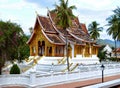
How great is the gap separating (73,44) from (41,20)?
5836mm

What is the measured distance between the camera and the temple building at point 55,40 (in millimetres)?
38750

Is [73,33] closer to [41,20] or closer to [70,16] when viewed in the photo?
[41,20]

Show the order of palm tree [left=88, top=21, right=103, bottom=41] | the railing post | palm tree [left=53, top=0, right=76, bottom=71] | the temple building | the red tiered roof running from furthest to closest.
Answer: palm tree [left=88, top=21, right=103, bottom=41] → the temple building → the red tiered roof → palm tree [left=53, top=0, right=76, bottom=71] → the railing post

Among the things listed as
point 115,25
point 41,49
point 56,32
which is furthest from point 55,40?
point 115,25

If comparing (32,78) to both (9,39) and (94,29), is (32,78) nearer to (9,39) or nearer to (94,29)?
(9,39)

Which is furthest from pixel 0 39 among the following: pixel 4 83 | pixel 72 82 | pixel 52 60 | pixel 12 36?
pixel 52 60

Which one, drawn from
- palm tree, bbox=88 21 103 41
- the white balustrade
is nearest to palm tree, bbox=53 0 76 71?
the white balustrade

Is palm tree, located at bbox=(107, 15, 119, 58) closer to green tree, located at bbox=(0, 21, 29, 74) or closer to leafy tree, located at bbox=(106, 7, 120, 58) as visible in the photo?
leafy tree, located at bbox=(106, 7, 120, 58)

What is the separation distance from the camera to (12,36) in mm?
18281

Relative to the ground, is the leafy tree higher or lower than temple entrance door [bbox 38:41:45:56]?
higher

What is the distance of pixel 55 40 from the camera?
38.5 m

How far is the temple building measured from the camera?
38.8 m

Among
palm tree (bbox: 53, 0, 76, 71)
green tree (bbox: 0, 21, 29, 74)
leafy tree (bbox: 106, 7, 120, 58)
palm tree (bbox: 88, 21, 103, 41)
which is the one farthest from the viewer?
palm tree (bbox: 88, 21, 103, 41)

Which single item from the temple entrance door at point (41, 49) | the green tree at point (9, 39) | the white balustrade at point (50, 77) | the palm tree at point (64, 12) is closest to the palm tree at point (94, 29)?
the temple entrance door at point (41, 49)
